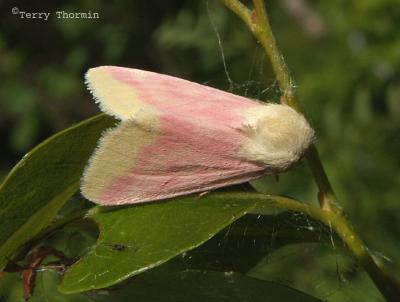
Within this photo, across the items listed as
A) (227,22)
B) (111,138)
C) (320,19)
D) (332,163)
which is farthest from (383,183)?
(111,138)

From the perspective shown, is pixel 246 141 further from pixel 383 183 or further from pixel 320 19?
pixel 320 19

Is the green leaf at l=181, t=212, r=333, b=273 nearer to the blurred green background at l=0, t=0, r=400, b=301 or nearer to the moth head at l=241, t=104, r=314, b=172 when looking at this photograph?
the moth head at l=241, t=104, r=314, b=172

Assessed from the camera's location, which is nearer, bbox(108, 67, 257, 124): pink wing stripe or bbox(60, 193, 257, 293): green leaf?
bbox(60, 193, 257, 293): green leaf

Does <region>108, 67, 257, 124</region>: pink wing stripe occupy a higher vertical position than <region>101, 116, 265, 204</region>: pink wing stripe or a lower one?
higher

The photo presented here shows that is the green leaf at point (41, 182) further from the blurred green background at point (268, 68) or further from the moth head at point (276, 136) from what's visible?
the blurred green background at point (268, 68)

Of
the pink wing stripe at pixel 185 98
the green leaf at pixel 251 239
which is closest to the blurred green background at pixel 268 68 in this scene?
the green leaf at pixel 251 239

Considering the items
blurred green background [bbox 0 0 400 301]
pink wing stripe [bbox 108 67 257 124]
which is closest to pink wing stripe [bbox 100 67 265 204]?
pink wing stripe [bbox 108 67 257 124]

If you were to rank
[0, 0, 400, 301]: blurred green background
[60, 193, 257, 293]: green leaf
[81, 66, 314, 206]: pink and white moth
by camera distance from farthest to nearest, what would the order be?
[0, 0, 400, 301]: blurred green background → [81, 66, 314, 206]: pink and white moth → [60, 193, 257, 293]: green leaf
